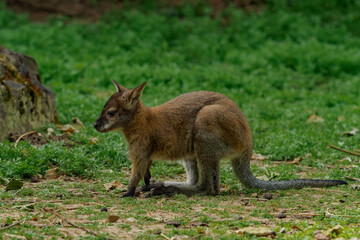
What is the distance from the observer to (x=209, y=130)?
236 inches

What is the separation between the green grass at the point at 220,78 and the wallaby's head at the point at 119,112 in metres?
0.77

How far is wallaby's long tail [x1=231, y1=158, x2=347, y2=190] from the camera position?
6.08 metres

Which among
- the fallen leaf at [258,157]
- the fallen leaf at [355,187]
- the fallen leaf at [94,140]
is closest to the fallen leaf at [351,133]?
the fallen leaf at [258,157]

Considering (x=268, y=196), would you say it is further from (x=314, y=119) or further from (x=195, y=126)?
(x=314, y=119)

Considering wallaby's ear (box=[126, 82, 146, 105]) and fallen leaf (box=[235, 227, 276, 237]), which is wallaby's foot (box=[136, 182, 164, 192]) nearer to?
wallaby's ear (box=[126, 82, 146, 105])

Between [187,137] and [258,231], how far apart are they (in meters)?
2.05

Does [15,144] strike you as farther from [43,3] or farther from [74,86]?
[43,3]

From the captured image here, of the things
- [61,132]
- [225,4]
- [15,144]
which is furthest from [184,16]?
[15,144]

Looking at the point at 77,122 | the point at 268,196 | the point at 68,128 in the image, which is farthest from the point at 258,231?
the point at 77,122

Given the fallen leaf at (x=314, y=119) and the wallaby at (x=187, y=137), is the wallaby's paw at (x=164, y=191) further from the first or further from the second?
the fallen leaf at (x=314, y=119)

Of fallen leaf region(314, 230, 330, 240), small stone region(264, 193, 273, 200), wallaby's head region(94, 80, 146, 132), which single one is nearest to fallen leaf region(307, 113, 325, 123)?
small stone region(264, 193, 273, 200)

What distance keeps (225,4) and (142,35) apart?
131 inches

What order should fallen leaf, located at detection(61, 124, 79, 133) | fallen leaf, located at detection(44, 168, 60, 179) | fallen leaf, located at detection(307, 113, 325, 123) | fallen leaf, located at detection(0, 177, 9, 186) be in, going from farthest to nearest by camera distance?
1. fallen leaf, located at detection(307, 113, 325, 123)
2. fallen leaf, located at detection(61, 124, 79, 133)
3. fallen leaf, located at detection(44, 168, 60, 179)
4. fallen leaf, located at detection(0, 177, 9, 186)

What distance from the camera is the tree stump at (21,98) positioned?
748 cm
